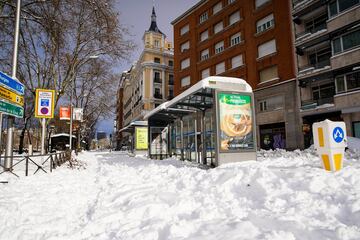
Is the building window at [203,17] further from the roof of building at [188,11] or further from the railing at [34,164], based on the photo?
the railing at [34,164]

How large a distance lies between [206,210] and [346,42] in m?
20.5

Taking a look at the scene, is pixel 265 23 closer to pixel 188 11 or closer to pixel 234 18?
pixel 234 18

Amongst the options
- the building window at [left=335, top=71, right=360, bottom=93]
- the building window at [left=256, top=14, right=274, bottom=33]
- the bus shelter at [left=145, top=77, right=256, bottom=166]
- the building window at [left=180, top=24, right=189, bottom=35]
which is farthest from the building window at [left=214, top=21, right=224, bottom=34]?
the bus shelter at [left=145, top=77, right=256, bottom=166]

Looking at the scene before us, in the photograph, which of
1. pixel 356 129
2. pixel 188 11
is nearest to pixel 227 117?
pixel 356 129

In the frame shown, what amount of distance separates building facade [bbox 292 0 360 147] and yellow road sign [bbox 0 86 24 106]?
66.4 feet

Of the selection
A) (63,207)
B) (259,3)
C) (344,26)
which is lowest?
(63,207)

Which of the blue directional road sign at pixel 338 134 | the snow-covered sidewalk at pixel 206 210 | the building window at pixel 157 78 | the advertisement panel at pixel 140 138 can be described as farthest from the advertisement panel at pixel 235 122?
the building window at pixel 157 78

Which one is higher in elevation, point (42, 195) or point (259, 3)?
point (259, 3)

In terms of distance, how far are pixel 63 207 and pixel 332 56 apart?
70.7 feet

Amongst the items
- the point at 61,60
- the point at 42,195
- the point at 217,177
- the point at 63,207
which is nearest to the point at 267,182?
the point at 217,177

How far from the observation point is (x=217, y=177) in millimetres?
6441

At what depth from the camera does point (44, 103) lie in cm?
1194

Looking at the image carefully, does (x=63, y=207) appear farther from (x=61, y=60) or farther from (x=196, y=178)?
(x=61, y=60)

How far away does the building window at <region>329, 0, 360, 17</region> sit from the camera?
1897 cm
